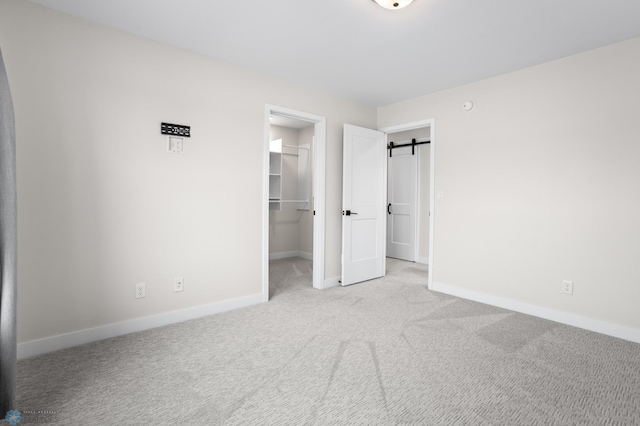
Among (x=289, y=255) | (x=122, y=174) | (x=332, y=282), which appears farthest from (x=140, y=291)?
(x=289, y=255)

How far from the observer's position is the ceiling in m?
2.22

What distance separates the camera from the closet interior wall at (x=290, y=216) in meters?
5.98

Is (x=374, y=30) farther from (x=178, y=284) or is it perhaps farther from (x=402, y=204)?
(x=402, y=204)

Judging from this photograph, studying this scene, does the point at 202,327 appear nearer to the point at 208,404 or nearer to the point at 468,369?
the point at 208,404

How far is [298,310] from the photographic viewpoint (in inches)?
127

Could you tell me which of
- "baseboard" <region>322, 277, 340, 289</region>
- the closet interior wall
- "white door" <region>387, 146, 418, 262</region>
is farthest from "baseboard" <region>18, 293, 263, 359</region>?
"white door" <region>387, 146, 418, 262</region>

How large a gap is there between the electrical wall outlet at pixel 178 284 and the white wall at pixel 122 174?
0.05 meters

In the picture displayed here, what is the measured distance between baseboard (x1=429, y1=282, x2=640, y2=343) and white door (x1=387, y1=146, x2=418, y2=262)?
2.03 metres

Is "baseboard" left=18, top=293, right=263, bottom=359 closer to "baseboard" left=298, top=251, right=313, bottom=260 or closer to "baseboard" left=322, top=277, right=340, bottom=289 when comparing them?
"baseboard" left=322, top=277, right=340, bottom=289

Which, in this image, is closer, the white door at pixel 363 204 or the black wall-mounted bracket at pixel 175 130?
the black wall-mounted bracket at pixel 175 130

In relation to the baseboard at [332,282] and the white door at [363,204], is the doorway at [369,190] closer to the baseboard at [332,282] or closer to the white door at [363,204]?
the white door at [363,204]

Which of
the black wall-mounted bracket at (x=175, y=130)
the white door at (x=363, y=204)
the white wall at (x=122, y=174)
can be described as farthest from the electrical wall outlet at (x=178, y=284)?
the white door at (x=363, y=204)

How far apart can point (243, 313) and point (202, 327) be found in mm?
443

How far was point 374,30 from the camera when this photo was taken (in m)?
2.52
